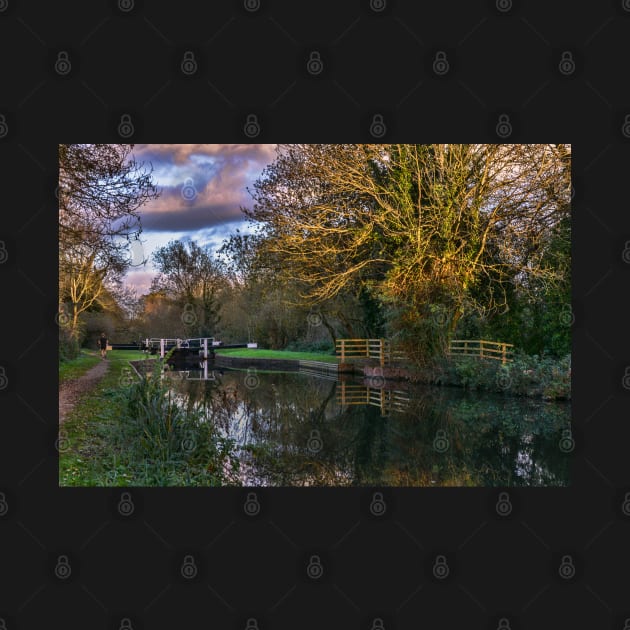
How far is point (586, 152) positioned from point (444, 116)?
0.99m

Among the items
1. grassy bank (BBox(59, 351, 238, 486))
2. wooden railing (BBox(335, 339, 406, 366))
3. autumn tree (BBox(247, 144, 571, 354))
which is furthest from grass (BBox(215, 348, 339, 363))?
grassy bank (BBox(59, 351, 238, 486))

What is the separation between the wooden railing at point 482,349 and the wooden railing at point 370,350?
5.35 ft

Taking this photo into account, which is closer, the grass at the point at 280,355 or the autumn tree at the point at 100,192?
the autumn tree at the point at 100,192

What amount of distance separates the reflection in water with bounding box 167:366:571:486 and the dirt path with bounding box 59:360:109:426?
164cm

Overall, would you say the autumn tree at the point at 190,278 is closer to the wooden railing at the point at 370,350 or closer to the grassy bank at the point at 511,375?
the wooden railing at the point at 370,350

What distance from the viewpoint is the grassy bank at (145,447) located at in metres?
4.65

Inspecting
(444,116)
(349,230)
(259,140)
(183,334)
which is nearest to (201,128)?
(259,140)

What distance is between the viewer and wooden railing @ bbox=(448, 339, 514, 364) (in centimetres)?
1272

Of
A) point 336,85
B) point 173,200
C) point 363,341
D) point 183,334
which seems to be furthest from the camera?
point 183,334

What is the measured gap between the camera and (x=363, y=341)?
19188mm

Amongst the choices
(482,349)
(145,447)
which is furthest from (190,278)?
(145,447)

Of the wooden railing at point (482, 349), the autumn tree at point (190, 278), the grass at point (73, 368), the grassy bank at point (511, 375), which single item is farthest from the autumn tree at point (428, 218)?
the autumn tree at point (190, 278)

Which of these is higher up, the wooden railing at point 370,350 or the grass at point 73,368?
the wooden railing at point 370,350

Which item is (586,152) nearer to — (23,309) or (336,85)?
(336,85)
